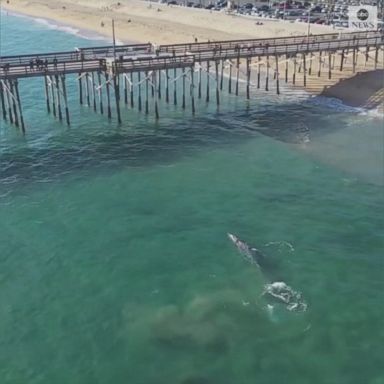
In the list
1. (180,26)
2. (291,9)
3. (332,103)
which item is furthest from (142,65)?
(291,9)

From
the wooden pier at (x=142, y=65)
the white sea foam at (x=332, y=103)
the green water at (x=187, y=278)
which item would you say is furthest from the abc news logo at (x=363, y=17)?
the green water at (x=187, y=278)

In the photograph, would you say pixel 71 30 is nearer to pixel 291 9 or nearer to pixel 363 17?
pixel 291 9

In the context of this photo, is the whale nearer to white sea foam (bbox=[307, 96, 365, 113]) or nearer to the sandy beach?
white sea foam (bbox=[307, 96, 365, 113])

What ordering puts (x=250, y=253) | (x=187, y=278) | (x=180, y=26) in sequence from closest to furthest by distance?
(x=187, y=278) < (x=250, y=253) < (x=180, y=26)

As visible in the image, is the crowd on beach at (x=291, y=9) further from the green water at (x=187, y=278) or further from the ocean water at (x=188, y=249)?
the green water at (x=187, y=278)

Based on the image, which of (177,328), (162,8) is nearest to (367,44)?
(177,328)

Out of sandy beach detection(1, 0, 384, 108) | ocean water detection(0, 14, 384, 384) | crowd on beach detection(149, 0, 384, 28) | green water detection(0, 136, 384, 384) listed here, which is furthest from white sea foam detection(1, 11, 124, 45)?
green water detection(0, 136, 384, 384)

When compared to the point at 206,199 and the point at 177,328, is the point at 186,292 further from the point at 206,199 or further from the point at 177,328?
the point at 206,199
